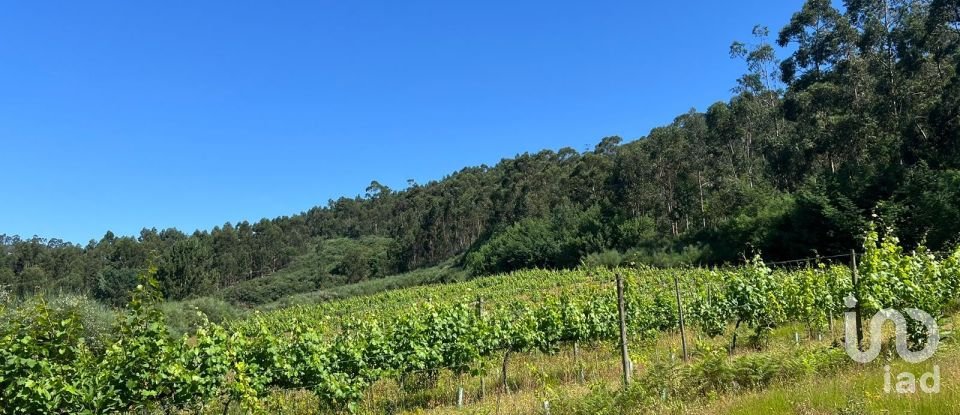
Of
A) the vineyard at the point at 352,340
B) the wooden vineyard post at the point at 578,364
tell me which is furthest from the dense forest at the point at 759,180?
the wooden vineyard post at the point at 578,364

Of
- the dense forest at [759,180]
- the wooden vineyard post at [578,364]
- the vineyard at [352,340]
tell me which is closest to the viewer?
the vineyard at [352,340]

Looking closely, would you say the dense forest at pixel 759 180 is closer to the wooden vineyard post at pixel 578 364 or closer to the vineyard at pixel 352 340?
the vineyard at pixel 352 340

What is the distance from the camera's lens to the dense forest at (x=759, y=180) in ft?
99.2

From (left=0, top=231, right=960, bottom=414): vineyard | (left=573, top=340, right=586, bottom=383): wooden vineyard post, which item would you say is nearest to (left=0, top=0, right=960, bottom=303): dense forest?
(left=0, top=231, right=960, bottom=414): vineyard

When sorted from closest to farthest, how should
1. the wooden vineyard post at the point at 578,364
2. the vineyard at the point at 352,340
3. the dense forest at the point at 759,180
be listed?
the vineyard at the point at 352,340 → the wooden vineyard post at the point at 578,364 → the dense forest at the point at 759,180

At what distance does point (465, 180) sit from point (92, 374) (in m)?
97.1

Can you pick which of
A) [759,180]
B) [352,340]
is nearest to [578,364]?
[352,340]

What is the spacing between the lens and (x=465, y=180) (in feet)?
339

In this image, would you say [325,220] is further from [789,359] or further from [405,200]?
[789,359]

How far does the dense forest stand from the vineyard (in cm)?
125

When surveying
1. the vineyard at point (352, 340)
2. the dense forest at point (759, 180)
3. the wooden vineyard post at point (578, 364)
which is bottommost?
the wooden vineyard post at point (578, 364)

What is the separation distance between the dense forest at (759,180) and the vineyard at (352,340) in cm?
125

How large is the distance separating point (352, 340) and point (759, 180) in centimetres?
4137

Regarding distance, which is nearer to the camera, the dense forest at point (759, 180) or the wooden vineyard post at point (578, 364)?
the wooden vineyard post at point (578, 364)
